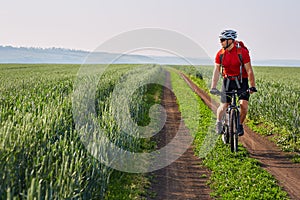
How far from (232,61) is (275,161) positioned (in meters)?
2.66

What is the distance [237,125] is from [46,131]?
4.82m

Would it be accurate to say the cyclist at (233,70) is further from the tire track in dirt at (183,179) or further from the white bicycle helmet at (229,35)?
the tire track in dirt at (183,179)

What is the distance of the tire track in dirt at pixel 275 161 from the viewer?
688cm

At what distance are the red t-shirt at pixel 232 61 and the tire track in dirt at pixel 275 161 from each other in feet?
7.05

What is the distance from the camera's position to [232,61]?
327 inches

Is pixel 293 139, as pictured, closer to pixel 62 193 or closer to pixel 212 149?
pixel 212 149

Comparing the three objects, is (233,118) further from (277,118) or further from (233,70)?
(277,118)

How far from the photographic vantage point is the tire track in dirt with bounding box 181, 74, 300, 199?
6879mm

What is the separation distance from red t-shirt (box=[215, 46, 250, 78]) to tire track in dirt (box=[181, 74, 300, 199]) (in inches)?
84.6

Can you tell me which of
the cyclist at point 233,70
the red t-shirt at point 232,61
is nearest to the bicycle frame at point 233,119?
the cyclist at point 233,70

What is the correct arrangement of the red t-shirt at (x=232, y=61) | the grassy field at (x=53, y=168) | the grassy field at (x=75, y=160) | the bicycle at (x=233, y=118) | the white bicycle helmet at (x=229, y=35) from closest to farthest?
the grassy field at (x=53, y=168) → the grassy field at (x=75, y=160) → the white bicycle helmet at (x=229, y=35) → the red t-shirt at (x=232, y=61) → the bicycle at (x=233, y=118)

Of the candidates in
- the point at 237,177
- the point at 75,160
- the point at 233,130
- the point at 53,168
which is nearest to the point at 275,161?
the point at 233,130

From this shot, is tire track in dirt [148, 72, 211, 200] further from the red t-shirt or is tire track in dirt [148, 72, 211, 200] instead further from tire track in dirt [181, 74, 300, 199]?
the red t-shirt

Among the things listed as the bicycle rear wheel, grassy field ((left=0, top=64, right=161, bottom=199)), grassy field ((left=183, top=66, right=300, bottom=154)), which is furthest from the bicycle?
grassy field ((left=0, top=64, right=161, bottom=199))
